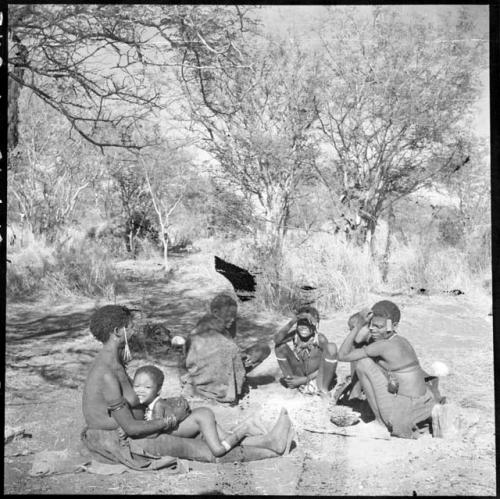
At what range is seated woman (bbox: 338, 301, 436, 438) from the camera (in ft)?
11.1

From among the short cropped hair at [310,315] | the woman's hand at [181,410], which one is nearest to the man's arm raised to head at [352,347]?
the short cropped hair at [310,315]

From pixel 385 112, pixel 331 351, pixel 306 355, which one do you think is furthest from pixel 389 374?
pixel 385 112

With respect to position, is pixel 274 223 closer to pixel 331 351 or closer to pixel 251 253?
pixel 251 253

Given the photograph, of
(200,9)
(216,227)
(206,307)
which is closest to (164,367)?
(206,307)

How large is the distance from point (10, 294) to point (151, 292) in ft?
3.03

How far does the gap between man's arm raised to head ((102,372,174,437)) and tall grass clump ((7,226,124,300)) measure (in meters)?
1.10

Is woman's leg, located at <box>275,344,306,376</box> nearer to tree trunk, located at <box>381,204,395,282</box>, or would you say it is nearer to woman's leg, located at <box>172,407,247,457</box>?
woman's leg, located at <box>172,407,247,457</box>

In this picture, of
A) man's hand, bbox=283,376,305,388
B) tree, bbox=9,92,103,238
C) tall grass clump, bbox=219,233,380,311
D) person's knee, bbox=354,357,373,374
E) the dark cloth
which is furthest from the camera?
tall grass clump, bbox=219,233,380,311

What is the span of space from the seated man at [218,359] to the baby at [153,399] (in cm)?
43

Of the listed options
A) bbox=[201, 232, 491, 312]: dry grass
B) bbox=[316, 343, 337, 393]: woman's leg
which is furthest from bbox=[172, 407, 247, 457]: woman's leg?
bbox=[201, 232, 491, 312]: dry grass

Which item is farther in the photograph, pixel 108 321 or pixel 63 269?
pixel 63 269

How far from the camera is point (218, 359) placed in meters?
3.73

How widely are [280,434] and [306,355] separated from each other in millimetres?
635

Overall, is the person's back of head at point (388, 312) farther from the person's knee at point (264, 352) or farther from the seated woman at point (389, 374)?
the person's knee at point (264, 352)
